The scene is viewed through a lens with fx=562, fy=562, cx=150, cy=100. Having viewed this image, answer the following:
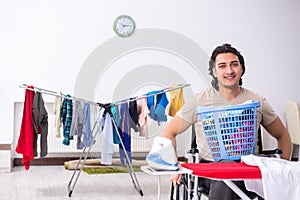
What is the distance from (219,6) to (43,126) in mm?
2808

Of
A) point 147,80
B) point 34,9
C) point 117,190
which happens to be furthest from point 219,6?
point 117,190

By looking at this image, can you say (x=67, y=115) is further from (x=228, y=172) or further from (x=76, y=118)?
(x=228, y=172)

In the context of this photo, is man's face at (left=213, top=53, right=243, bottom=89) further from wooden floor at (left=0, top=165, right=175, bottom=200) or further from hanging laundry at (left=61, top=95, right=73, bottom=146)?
hanging laundry at (left=61, top=95, right=73, bottom=146)

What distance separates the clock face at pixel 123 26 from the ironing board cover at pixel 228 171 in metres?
4.43

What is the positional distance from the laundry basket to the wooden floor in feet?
7.39

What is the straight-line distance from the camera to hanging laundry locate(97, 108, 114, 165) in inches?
186

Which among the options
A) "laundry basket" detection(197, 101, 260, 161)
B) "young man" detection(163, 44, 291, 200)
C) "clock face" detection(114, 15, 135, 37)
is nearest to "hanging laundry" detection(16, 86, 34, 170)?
Result: "clock face" detection(114, 15, 135, 37)

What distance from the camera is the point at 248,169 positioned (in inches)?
80.4

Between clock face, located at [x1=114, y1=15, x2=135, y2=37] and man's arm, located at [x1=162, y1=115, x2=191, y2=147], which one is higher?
clock face, located at [x1=114, y1=15, x2=135, y2=37]

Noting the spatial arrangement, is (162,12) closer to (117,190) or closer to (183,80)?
(183,80)

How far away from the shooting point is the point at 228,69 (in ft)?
9.08

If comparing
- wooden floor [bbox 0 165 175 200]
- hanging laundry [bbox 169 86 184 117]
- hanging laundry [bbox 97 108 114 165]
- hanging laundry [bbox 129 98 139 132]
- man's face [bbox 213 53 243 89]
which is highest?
man's face [bbox 213 53 243 89]

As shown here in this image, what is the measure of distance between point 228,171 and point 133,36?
4.60m

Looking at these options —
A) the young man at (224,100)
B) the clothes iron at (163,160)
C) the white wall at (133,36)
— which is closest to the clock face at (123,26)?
the white wall at (133,36)
